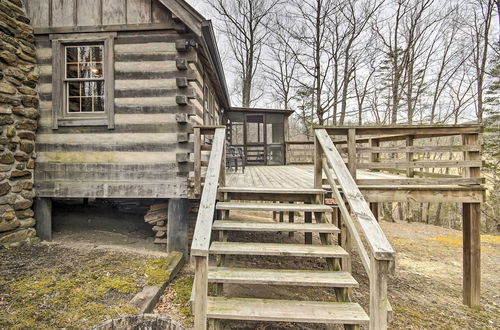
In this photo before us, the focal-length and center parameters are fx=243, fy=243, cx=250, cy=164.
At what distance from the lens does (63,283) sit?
325 cm

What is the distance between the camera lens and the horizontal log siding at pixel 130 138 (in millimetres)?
4621

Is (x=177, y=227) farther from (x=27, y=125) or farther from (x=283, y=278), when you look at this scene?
(x=27, y=125)

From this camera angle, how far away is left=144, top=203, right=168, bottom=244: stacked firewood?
193 inches

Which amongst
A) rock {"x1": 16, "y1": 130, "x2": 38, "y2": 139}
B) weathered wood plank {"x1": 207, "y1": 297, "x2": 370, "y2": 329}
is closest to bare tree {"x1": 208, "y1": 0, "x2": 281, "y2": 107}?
rock {"x1": 16, "y1": 130, "x2": 38, "y2": 139}

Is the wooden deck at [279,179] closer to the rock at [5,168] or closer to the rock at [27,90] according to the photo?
the rock at [5,168]

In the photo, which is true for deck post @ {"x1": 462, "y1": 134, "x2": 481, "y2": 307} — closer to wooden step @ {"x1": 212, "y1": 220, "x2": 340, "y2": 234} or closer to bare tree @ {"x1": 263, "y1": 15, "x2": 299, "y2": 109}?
wooden step @ {"x1": 212, "y1": 220, "x2": 340, "y2": 234}

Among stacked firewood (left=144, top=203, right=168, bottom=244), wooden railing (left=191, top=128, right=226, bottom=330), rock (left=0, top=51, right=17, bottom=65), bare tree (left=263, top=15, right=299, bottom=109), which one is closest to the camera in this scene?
wooden railing (left=191, top=128, right=226, bottom=330)

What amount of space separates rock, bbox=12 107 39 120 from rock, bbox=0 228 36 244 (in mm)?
2109

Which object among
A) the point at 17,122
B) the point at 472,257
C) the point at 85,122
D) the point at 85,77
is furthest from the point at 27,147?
the point at 472,257

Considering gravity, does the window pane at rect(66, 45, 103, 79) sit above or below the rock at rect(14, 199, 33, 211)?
above

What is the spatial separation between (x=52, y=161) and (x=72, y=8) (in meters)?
2.94

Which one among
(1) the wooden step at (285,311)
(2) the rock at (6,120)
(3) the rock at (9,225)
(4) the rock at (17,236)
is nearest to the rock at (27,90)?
(2) the rock at (6,120)

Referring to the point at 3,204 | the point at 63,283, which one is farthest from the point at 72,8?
the point at 63,283

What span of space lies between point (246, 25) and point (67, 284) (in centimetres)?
1907
